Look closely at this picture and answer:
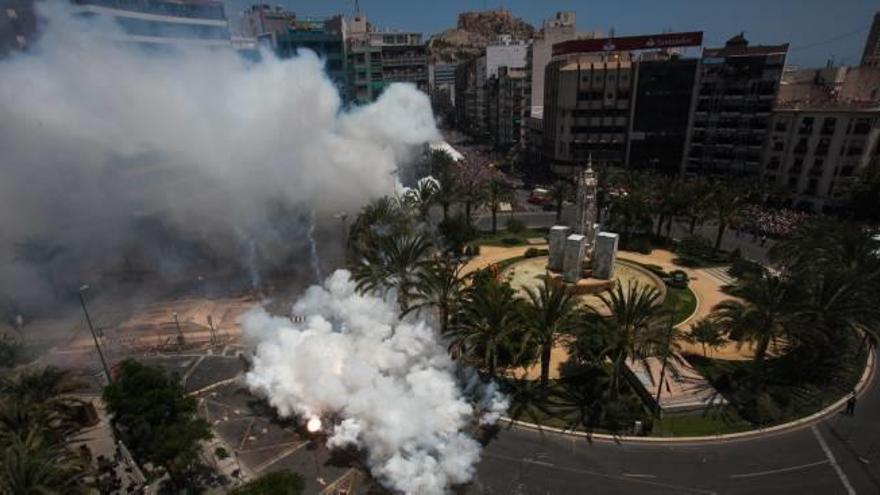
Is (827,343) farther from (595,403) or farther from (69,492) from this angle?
(69,492)

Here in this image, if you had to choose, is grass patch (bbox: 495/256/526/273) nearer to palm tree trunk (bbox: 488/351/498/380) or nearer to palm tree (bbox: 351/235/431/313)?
palm tree (bbox: 351/235/431/313)

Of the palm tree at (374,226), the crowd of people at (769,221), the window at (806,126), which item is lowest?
the crowd of people at (769,221)

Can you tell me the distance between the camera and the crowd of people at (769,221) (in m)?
55.2

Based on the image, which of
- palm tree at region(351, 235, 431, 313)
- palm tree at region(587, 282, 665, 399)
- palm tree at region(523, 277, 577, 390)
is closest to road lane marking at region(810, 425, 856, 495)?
palm tree at region(587, 282, 665, 399)

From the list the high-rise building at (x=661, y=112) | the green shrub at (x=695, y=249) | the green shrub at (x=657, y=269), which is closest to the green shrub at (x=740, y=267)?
the green shrub at (x=695, y=249)

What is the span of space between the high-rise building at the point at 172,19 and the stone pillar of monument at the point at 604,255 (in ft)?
195

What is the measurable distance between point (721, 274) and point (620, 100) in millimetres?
41083

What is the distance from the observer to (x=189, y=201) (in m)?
42.2

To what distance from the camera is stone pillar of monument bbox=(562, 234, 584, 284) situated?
39219 mm

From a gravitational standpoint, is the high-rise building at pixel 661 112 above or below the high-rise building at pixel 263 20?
below

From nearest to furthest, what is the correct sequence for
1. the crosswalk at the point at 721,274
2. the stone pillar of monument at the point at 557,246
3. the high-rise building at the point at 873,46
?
1. the stone pillar of monument at the point at 557,246
2. the crosswalk at the point at 721,274
3. the high-rise building at the point at 873,46

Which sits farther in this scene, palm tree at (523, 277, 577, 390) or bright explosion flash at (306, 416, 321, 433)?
palm tree at (523, 277, 577, 390)

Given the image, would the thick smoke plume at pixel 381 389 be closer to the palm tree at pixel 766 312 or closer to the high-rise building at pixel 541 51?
the palm tree at pixel 766 312

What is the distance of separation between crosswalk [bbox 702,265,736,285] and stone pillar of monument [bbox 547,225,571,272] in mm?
15272
